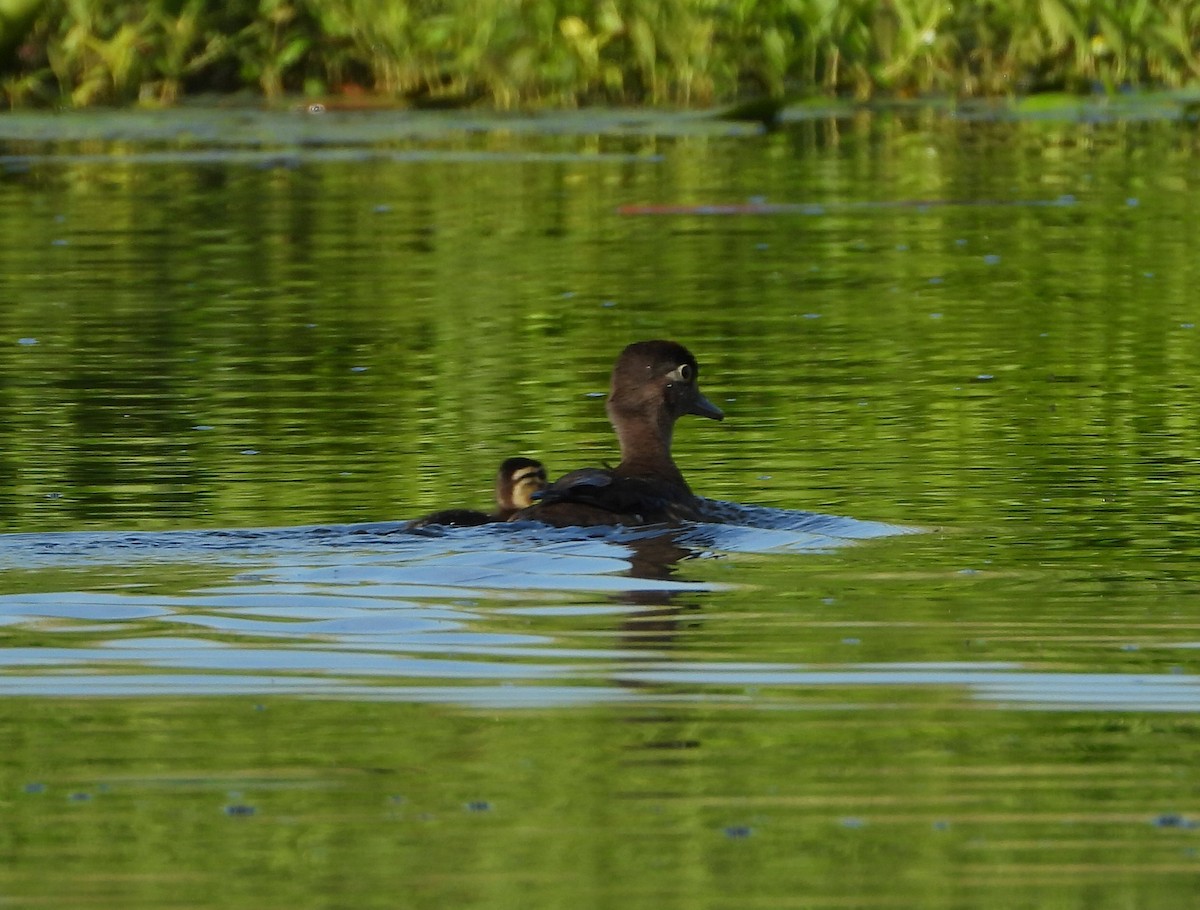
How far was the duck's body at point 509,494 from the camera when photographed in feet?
26.5

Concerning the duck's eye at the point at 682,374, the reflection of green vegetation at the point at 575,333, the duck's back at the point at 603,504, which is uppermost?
the duck's eye at the point at 682,374

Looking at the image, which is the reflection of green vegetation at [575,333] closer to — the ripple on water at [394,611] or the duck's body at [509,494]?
the duck's body at [509,494]

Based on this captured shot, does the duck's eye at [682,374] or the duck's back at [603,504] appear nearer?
the duck's back at [603,504]

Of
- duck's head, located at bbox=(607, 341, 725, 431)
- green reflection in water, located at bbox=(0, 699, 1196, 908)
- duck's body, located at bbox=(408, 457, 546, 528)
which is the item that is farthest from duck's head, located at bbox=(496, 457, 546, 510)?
green reflection in water, located at bbox=(0, 699, 1196, 908)

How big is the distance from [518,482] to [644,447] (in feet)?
2.00

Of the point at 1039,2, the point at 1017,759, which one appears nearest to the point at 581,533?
the point at 1017,759

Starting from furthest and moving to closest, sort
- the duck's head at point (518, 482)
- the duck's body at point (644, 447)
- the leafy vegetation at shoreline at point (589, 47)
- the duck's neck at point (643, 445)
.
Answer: the leafy vegetation at shoreline at point (589, 47) < the duck's neck at point (643, 445) < the duck's head at point (518, 482) < the duck's body at point (644, 447)

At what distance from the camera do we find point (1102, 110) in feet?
83.8

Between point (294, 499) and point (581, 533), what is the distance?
38.7 inches

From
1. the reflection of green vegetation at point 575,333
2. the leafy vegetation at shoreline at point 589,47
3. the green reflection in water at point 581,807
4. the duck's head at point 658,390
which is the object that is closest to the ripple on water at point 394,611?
the green reflection in water at point 581,807

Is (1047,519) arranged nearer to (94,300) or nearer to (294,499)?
(294,499)

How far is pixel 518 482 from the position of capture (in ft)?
27.9

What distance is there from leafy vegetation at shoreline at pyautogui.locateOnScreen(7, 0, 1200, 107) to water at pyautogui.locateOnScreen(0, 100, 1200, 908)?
8345mm

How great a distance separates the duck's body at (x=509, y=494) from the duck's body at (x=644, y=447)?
9 cm
